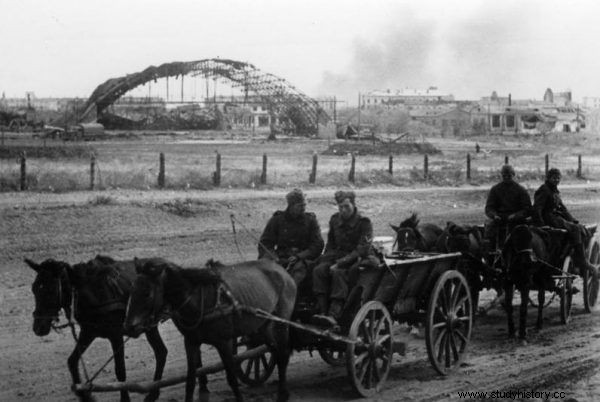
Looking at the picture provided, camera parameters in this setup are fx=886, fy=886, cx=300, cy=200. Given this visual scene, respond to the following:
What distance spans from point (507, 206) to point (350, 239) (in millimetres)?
4347

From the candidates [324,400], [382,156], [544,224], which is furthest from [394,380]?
[382,156]

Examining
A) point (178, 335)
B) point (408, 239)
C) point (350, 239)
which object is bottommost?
point (178, 335)

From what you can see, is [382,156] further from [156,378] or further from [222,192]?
[156,378]

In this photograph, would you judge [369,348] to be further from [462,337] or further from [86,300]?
[86,300]

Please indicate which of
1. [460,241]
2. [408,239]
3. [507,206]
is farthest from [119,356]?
[507,206]

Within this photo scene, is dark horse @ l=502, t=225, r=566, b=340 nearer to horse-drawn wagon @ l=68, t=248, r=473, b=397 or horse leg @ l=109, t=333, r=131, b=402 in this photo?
horse-drawn wagon @ l=68, t=248, r=473, b=397

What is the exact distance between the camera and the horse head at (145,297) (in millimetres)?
7707

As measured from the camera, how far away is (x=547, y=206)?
13.9 m

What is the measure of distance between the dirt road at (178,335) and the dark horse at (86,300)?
710mm

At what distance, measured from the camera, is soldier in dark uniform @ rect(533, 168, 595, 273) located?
13719mm

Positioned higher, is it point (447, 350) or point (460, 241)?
point (460, 241)

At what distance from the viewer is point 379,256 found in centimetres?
956

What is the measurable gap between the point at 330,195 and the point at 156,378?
20.1 meters

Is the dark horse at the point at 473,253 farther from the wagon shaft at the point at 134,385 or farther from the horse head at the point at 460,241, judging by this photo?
the wagon shaft at the point at 134,385
